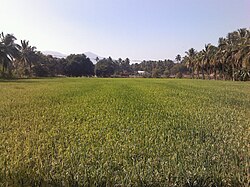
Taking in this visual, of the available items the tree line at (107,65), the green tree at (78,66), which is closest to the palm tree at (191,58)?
the tree line at (107,65)

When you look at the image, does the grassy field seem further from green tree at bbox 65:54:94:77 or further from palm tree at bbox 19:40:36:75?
green tree at bbox 65:54:94:77

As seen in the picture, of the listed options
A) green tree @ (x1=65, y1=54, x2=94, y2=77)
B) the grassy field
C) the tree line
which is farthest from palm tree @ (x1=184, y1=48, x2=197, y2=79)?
the grassy field

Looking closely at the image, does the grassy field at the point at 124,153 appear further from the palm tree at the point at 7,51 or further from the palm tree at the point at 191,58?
the palm tree at the point at 191,58

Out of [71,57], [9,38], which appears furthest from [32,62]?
[71,57]

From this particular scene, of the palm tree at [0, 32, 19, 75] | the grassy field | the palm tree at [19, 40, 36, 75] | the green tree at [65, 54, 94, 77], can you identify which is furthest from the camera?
the green tree at [65, 54, 94, 77]

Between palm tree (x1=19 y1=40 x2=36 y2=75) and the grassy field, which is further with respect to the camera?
palm tree (x1=19 y1=40 x2=36 y2=75)

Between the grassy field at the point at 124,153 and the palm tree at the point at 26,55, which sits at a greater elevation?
the palm tree at the point at 26,55

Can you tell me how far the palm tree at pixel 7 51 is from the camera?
40.4 metres

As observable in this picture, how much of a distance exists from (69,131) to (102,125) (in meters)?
1.01

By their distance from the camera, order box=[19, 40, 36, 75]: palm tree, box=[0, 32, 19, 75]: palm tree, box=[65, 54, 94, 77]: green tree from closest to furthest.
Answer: box=[0, 32, 19, 75]: palm tree
box=[19, 40, 36, 75]: palm tree
box=[65, 54, 94, 77]: green tree

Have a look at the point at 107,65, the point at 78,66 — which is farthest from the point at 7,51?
the point at 107,65

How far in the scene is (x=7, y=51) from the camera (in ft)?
141

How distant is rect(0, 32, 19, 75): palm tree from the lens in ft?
133

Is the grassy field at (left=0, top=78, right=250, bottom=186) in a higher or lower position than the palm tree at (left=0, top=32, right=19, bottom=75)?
lower
